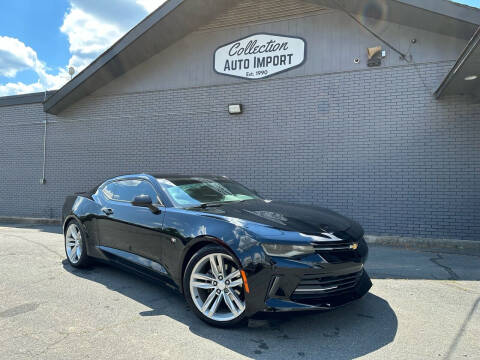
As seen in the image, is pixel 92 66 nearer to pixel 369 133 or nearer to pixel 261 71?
pixel 261 71

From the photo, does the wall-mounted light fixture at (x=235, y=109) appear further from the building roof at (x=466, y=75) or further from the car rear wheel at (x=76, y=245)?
the car rear wheel at (x=76, y=245)

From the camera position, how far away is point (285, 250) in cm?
284

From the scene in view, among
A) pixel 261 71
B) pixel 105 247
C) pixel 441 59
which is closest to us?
pixel 105 247

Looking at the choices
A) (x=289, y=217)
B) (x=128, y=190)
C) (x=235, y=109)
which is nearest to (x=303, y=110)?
(x=235, y=109)

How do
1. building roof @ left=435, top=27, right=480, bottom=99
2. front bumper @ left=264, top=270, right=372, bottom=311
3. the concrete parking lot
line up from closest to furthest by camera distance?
the concrete parking lot → front bumper @ left=264, top=270, right=372, bottom=311 → building roof @ left=435, top=27, right=480, bottom=99

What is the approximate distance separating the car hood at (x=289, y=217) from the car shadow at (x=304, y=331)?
2.34ft

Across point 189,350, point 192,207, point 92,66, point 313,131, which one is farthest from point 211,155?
point 189,350

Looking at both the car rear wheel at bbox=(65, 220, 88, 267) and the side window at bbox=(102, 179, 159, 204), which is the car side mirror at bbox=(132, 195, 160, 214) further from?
the car rear wheel at bbox=(65, 220, 88, 267)

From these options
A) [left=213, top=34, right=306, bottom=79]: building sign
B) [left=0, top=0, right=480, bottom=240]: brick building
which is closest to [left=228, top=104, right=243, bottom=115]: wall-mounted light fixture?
[left=0, top=0, right=480, bottom=240]: brick building

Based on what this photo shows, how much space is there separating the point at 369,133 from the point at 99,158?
24.7 feet

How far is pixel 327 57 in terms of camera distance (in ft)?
26.2

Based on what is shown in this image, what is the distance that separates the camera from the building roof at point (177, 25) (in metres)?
A: 6.45

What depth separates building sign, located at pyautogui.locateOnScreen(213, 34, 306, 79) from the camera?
8328 millimetres

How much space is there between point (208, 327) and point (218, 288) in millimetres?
354
